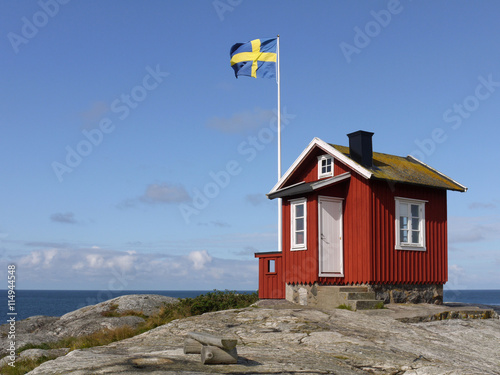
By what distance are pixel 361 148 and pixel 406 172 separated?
2.16m

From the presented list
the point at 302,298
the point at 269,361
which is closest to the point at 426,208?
the point at 302,298

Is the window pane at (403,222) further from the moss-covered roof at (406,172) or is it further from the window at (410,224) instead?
the moss-covered roof at (406,172)

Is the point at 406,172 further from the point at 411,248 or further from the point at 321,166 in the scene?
the point at 321,166

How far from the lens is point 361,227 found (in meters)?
17.8

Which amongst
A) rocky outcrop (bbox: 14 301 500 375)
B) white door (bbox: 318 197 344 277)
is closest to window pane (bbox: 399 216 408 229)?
white door (bbox: 318 197 344 277)

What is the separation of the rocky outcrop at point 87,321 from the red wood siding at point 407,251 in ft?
30.3

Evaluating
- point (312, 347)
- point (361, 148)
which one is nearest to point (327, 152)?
point (361, 148)

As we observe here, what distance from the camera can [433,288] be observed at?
1942 centimetres

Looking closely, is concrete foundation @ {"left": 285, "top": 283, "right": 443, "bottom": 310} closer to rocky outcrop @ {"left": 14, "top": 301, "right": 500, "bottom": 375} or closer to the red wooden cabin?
the red wooden cabin

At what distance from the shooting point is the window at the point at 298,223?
18641mm

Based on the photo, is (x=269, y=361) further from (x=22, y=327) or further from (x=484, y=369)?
(x=22, y=327)

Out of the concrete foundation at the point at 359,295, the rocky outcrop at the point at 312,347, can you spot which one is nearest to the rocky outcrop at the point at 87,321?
the concrete foundation at the point at 359,295

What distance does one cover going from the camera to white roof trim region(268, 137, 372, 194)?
57.8ft

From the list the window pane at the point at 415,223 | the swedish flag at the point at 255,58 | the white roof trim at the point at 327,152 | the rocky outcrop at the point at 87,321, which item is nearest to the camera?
the white roof trim at the point at 327,152
